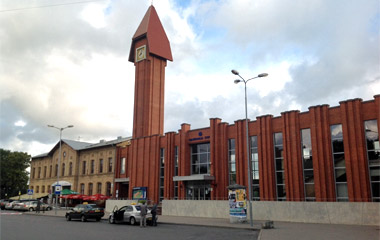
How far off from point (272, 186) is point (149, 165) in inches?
664

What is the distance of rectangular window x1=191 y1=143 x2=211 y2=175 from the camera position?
3775cm

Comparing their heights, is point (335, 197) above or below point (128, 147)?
below

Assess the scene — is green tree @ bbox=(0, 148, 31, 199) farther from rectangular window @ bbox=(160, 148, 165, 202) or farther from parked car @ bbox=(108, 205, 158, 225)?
parked car @ bbox=(108, 205, 158, 225)

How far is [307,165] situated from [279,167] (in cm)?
264

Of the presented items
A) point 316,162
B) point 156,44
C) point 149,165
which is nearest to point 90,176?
point 149,165

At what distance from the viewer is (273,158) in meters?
32.3

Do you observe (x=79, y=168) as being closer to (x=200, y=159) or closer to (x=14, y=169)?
(x=14, y=169)

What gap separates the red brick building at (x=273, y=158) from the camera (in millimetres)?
27608

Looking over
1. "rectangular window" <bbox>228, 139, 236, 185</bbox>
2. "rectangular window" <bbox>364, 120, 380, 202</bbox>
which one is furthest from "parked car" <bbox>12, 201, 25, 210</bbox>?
"rectangular window" <bbox>364, 120, 380, 202</bbox>

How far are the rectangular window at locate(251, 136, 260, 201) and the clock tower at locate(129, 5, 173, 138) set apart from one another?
19.3 m

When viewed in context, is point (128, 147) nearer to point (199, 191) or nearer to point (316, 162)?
point (199, 191)

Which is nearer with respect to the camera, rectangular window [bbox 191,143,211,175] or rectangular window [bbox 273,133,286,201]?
rectangular window [bbox 273,133,286,201]

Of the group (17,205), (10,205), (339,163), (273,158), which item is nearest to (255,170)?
(273,158)

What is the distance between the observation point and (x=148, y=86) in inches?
1986
